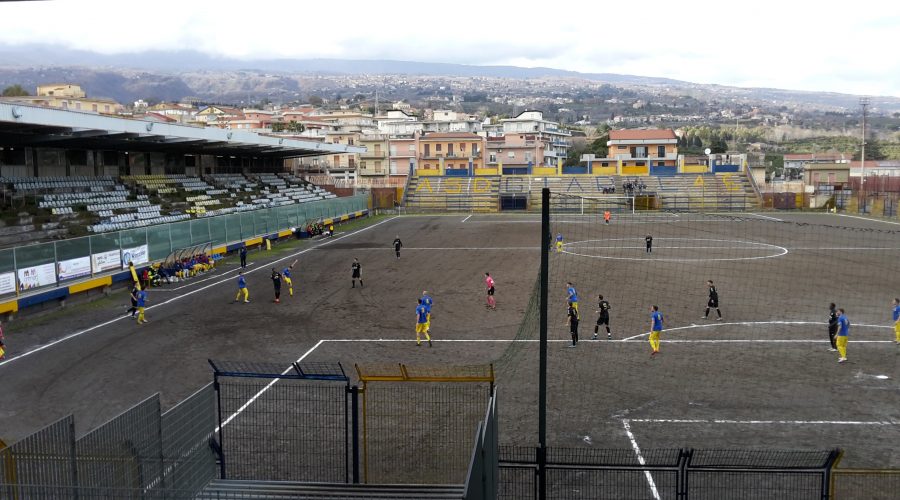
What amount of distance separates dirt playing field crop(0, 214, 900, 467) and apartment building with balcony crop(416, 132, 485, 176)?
59.6 m

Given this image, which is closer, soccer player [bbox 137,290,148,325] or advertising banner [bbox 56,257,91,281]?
soccer player [bbox 137,290,148,325]

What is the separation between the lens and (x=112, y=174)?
42.3 metres

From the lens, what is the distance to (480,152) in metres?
97.0

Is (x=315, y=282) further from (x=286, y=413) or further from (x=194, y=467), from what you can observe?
(x=194, y=467)

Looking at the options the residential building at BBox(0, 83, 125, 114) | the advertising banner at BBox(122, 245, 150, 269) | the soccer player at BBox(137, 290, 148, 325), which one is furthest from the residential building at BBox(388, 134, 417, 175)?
the soccer player at BBox(137, 290, 148, 325)

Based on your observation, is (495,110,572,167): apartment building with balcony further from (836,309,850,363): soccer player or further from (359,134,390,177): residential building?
(836,309,850,363): soccer player

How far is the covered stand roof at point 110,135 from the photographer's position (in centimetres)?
2720

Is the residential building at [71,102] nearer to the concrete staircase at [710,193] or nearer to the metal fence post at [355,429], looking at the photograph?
the metal fence post at [355,429]

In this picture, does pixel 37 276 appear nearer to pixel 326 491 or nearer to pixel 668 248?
pixel 326 491

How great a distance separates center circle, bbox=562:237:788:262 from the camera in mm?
35250

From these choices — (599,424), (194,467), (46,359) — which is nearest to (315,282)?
(46,359)

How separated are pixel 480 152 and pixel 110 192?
6425 cm

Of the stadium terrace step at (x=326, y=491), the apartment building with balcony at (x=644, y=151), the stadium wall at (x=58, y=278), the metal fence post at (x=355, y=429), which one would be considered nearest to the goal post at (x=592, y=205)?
the apartment building with balcony at (x=644, y=151)

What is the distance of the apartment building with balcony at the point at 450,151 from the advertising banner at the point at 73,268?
6953cm
